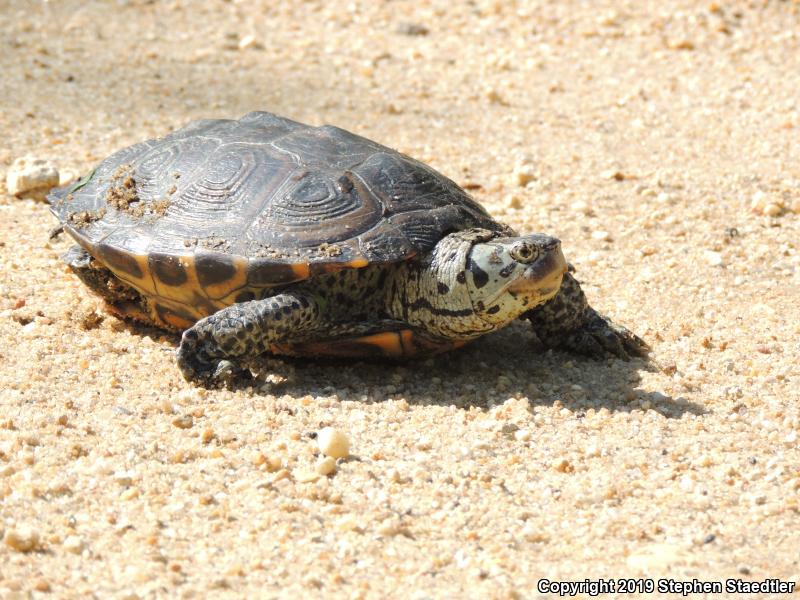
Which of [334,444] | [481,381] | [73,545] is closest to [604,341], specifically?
[481,381]

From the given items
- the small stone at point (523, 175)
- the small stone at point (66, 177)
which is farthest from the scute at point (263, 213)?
the small stone at point (523, 175)

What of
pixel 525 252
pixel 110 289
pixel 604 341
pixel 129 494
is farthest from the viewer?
pixel 110 289

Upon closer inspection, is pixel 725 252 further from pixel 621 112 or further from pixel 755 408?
pixel 621 112

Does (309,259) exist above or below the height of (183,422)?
above

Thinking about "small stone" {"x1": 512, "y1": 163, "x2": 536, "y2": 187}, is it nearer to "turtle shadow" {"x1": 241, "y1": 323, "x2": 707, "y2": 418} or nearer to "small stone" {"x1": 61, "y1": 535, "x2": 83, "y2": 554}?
"turtle shadow" {"x1": 241, "y1": 323, "x2": 707, "y2": 418}

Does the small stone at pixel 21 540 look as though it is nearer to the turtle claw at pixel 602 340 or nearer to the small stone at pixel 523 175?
the turtle claw at pixel 602 340

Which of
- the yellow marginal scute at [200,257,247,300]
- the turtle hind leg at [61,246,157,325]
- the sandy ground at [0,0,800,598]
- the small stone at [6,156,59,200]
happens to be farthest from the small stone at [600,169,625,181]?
the small stone at [6,156,59,200]

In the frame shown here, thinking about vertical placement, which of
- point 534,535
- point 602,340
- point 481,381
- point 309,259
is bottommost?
point 481,381

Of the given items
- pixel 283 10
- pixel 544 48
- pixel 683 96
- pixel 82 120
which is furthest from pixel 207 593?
pixel 283 10

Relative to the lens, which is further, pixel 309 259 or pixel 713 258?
pixel 713 258

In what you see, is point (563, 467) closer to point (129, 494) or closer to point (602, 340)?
point (602, 340)
